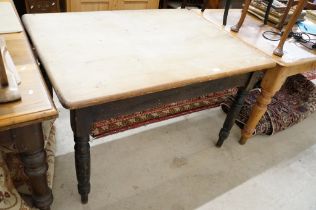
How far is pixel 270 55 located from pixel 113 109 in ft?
2.79

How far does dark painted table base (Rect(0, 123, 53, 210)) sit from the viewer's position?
0.77 metres

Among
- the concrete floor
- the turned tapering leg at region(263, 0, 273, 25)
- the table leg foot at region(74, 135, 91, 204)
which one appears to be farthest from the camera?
the turned tapering leg at region(263, 0, 273, 25)

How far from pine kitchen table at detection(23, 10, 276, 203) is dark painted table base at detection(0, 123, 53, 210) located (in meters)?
0.13

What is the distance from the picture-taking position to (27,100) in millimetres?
739

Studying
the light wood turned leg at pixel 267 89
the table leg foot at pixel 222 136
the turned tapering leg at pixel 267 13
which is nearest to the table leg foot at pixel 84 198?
the table leg foot at pixel 222 136

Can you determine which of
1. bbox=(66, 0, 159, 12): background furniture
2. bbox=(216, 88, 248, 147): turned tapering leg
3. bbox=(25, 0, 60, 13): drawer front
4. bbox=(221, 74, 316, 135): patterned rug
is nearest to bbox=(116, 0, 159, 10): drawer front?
bbox=(66, 0, 159, 12): background furniture

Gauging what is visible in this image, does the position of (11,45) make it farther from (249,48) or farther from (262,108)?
(262,108)

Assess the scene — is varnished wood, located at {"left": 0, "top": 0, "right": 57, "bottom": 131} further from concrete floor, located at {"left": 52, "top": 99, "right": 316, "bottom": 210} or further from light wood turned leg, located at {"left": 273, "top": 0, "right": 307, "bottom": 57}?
light wood turned leg, located at {"left": 273, "top": 0, "right": 307, "bottom": 57}

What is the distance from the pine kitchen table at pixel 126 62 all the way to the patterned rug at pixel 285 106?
0.54 metres

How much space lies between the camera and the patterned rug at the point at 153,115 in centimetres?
164

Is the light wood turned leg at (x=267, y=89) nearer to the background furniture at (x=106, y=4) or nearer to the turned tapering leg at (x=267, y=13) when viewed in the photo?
the turned tapering leg at (x=267, y=13)

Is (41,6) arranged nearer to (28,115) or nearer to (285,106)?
(28,115)

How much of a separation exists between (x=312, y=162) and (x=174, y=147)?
0.93 meters

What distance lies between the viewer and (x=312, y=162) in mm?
1754
